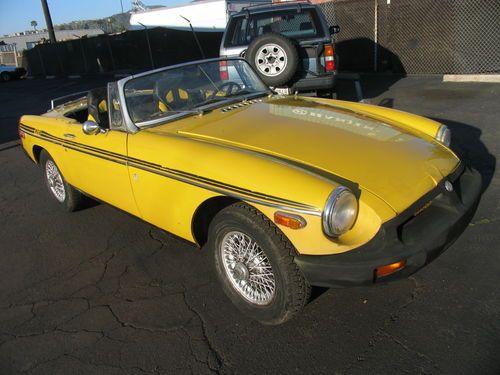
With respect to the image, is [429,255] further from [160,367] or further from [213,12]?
[213,12]

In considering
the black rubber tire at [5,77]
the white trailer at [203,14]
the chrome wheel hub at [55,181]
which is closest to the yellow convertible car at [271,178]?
the chrome wheel hub at [55,181]

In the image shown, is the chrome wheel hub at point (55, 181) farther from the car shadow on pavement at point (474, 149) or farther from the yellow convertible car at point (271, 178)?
the car shadow on pavement at point (474, 149)

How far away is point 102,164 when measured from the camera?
3.68m

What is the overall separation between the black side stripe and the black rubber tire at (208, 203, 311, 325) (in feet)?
0.33

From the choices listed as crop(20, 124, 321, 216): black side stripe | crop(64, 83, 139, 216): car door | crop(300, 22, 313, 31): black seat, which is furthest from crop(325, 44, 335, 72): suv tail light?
crop(20, 124, 321, 216): black side stripe

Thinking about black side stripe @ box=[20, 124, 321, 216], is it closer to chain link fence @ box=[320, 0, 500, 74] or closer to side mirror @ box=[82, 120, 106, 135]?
side mirror @ box=[82, 120, 106, 135]

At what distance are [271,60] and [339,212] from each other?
444 centimetres

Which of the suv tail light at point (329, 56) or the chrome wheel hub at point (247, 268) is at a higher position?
the suv tail light at point (329, 56)

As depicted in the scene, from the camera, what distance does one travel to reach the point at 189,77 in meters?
3.87

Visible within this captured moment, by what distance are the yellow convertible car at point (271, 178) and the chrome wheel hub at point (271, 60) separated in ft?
7.40

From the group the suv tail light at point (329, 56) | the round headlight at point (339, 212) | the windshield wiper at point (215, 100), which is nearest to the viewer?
the round headlight at point (339, 212)

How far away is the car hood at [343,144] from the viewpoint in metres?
2.60

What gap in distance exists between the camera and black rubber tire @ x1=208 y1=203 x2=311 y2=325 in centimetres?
245

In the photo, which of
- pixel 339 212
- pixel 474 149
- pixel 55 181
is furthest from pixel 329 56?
pixel 339 212
